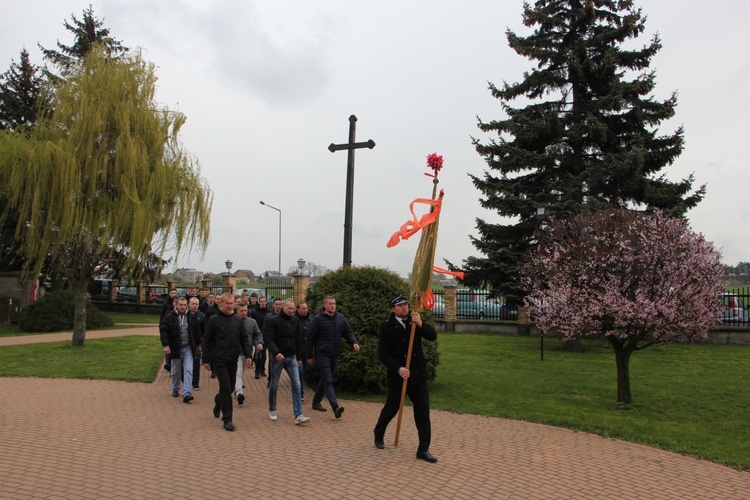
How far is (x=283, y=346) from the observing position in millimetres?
8156

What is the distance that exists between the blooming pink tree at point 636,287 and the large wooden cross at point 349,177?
4.02 m

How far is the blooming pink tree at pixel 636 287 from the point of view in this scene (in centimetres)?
848

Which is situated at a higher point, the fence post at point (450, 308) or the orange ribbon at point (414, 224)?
the orange ribbon at point (414, 224)

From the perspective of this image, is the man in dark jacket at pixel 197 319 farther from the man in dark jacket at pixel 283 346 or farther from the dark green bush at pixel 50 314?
the dark green bush at pixel 50 314

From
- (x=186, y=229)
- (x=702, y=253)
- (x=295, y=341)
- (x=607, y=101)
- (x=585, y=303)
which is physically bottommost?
(x=295, y=341)

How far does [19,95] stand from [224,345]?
28986 millimetres

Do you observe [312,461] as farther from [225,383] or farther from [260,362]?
[260,362]

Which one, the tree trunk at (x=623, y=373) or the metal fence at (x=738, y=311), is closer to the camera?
the tree trunk at (x=623, y=373)

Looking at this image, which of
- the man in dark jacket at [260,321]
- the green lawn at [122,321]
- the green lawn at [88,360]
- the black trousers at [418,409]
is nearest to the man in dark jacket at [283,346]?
the black trousers at [418,409]

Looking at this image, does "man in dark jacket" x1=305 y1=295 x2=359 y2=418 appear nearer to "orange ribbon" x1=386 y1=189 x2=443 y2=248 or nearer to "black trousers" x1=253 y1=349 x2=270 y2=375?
"orange ribbon" x1=386 y1=189 x2=443 y2=248

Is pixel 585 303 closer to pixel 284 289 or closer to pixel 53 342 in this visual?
pixel 53 342

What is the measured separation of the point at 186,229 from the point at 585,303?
46.6 ft

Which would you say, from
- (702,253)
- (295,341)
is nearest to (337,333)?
(295,341)

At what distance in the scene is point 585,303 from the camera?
891 centimetres
